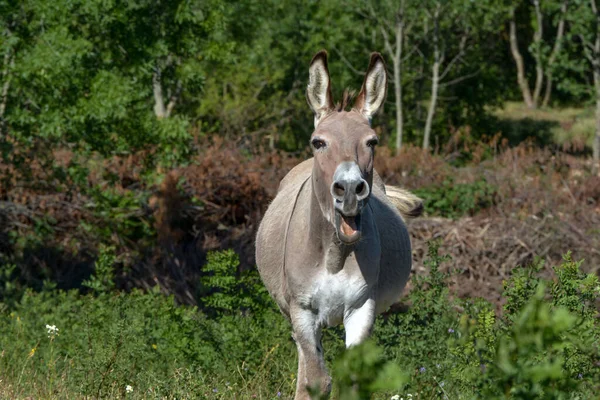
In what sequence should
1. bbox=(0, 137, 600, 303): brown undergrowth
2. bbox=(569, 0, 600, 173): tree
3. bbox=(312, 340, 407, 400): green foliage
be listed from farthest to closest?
bbox=(569, 0, 600, 173): tree → bbox=(0, 137, 600, 303): brown undergrowth → bbox=(312, 340, 407, 400): green foliage

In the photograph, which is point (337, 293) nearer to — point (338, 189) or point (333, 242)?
point (333, 242)

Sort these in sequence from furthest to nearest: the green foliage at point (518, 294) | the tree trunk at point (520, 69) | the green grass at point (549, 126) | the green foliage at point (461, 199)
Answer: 1. the tree trunk at point (520, 69)
2. the green grass at point (549, 126)
3. the green foliage at point (461, 199)
4. the green foliage at point (518, 294)

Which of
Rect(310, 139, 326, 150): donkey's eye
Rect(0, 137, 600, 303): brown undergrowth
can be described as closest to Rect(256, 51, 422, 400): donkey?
Rect(310, 139, 326, 150): donkey's eye

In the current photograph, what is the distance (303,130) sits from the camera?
27625mm

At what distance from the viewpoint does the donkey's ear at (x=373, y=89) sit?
5512mm

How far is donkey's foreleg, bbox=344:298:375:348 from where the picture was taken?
A: 17.4 feet

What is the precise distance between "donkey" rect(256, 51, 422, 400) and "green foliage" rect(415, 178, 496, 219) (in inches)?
377

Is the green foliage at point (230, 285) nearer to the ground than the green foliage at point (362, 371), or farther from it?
nearer to the ground

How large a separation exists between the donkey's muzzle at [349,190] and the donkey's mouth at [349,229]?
0.51ft

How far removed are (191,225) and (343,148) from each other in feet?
32.0

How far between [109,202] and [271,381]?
800 centimetres

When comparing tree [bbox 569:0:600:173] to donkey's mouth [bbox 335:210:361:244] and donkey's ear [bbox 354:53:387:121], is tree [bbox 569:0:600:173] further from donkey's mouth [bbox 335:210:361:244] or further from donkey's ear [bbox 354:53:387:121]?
donkey's mouth [bbox 335:210:361:244]

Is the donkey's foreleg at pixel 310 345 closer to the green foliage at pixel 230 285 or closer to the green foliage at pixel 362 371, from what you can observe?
the green foliage at pixel 230 285

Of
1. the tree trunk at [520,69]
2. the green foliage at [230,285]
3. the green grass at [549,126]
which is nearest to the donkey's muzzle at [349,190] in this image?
the green foliage at [230,285]
